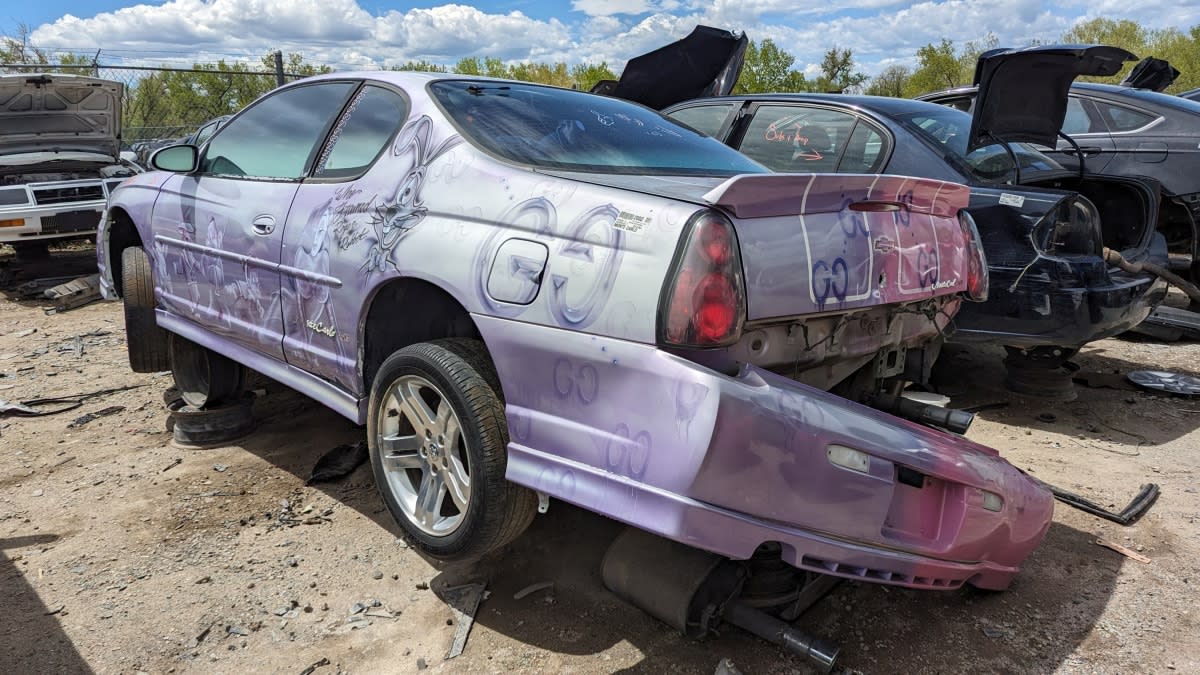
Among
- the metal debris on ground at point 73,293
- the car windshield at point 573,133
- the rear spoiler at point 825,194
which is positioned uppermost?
the car windshield at point 573,133

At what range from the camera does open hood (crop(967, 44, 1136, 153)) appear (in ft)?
13.1

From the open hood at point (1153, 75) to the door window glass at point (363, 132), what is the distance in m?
8.29

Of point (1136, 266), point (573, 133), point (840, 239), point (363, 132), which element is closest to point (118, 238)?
point (363, 132)

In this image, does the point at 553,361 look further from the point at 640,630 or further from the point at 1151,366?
the point at 1151,366

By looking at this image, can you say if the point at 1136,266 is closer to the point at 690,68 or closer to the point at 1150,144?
the point at 1150,144

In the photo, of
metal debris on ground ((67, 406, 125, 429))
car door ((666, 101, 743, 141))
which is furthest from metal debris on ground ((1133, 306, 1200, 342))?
metal debris on ground ((67, 406, 125, 429))

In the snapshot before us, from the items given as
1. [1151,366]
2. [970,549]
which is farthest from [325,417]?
[1151,366]

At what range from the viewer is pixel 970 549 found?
7.11ft

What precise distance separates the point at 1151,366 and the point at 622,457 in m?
4.87

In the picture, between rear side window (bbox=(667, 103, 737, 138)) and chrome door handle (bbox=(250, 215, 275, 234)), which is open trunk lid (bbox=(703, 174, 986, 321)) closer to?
chrome door handle (bbox=(250, 215, 275, 234))

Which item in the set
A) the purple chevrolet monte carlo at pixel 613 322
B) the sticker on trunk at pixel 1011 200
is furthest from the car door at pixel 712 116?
the purple chevrolet monte carlo at pixel 613 322

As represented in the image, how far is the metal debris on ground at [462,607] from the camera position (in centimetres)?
237

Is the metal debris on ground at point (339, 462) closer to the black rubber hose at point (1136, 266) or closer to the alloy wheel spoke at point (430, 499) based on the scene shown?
the alloy wheel spoke at point (430, 499)

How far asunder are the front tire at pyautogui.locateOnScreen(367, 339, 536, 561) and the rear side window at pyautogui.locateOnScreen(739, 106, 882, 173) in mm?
2820
